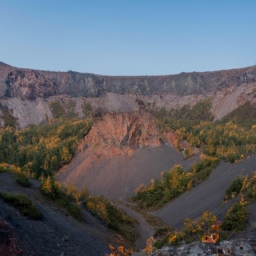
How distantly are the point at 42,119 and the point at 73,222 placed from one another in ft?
326

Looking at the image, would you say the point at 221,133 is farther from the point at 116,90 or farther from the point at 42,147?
the point at 116,90

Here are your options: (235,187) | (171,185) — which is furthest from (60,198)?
(171,185)

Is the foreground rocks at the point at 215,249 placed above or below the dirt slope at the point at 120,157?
above

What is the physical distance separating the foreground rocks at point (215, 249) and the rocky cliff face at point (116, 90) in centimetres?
10618

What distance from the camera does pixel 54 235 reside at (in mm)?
18250

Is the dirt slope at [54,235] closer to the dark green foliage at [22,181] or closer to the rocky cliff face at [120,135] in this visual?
the dark green foliage at [22,181]

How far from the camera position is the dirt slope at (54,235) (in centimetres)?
1573

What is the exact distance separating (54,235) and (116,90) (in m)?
122

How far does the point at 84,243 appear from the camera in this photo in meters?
19.3

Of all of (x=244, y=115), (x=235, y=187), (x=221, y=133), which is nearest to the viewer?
(x=235, y=187)

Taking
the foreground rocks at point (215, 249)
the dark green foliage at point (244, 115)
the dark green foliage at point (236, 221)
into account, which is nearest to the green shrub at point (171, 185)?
the dark green foliage at point (236, 221)

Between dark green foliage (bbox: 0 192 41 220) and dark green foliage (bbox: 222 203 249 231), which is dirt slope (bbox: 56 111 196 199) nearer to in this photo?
dark green foliage (bbox: 222 203 249 231)

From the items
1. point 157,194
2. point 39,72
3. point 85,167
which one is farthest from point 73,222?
point 39,72

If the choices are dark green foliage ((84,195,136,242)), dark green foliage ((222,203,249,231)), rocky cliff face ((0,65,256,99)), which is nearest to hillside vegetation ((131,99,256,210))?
dark green foliage ((84,195,136,242))
